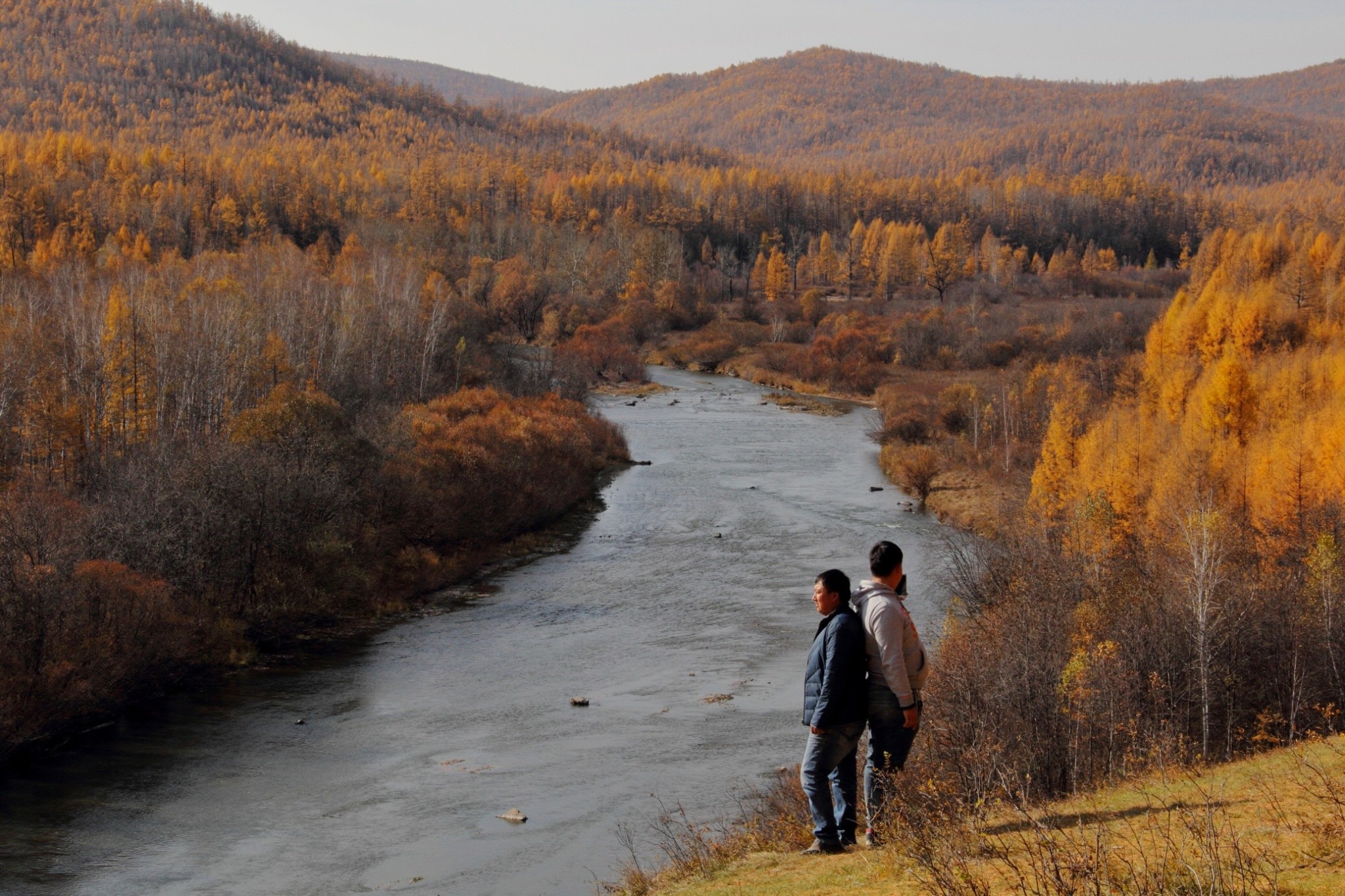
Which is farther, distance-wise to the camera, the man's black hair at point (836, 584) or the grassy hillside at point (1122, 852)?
the man's black hair at point (836, 584)

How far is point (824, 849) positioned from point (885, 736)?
4.29 ft

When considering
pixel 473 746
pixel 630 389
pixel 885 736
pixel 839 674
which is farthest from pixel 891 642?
pixel 630 389

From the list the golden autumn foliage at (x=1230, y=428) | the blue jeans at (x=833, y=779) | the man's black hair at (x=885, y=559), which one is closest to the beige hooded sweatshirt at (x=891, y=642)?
the man's black hair at (x=885, y=559)

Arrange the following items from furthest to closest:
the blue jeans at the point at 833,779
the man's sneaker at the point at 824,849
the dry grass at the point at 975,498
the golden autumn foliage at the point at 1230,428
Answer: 1. the dry grass at the point at 975,498
2. the golden autumn foliage at the point at 1230,428
3. the man's sneaker at the point at 824,849
4. the blue jeans at the point at 833,779

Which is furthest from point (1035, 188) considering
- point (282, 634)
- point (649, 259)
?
point (282, 634)

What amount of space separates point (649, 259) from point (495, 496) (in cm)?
9377

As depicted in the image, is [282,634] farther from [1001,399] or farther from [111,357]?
[1001,399]

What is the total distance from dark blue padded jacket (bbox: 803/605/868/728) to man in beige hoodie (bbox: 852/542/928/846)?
10cm

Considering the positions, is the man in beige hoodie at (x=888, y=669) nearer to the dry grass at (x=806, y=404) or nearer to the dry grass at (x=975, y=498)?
the dry grass at (x=975, y=498)

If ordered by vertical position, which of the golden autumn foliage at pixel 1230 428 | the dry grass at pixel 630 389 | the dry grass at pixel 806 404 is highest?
the golden autumn foliage at pixel 1230 428

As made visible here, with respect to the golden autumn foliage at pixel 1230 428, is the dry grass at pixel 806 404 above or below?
below

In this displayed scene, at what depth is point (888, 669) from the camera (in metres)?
8.52

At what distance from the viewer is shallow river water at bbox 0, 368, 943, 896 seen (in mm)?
16438

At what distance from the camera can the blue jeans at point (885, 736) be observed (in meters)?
8.69
